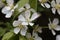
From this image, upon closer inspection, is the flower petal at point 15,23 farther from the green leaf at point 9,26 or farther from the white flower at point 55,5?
the white flower at point 55,5

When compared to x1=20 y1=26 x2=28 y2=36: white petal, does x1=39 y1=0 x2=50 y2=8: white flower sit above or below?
above

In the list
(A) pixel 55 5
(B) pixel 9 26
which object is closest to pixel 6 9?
(B) pixel 9 26

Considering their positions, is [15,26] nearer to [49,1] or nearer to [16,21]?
[16,21]

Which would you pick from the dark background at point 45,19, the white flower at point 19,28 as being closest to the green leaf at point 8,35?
the white flower at point 19,28

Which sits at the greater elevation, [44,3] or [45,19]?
[44,3]

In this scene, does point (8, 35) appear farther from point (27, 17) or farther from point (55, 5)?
point (55, 5)

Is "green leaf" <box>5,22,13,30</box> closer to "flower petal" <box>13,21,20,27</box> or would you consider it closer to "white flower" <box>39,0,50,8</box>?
"flower petal" <box>13,21,20,27</box>

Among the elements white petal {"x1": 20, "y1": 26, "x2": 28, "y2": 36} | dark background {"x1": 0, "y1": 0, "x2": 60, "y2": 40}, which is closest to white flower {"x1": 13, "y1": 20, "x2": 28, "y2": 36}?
white petal {"x1": 20, "y1": 26, "x2": 28, "y2": 36}

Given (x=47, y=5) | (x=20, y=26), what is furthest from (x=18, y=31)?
(x=47, y=5)

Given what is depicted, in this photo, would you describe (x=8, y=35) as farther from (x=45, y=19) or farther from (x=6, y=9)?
(x=45, y=19)

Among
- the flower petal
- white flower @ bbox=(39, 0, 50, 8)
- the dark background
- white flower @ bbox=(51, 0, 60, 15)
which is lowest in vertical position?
the dark background

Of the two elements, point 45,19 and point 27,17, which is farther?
point 45,19
